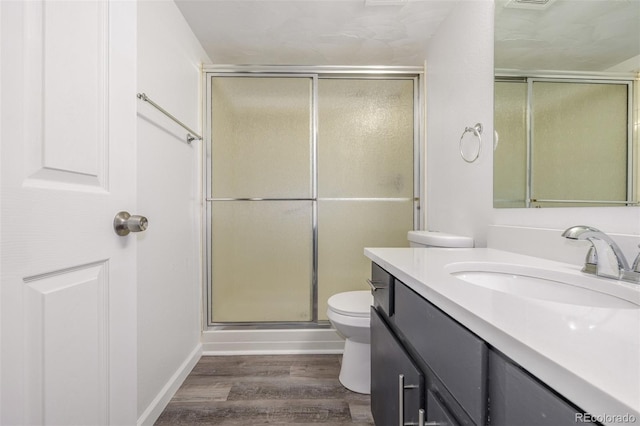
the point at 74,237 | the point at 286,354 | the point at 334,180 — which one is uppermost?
the point at 334,180

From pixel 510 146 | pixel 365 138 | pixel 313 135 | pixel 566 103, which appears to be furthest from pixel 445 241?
pixel 313 135

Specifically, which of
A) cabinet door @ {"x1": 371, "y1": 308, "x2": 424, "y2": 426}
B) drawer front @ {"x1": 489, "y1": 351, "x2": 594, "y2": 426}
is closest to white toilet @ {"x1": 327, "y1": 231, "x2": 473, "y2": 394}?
cabinet door @ {"x1": 371, "y1": 308, "x2": 424, "y2": 426}

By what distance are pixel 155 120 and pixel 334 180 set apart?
1208 millimetres

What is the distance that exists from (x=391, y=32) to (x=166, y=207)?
5.66 ft

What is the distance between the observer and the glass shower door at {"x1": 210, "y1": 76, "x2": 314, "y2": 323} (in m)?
2.11

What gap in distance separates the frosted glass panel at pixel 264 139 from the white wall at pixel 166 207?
0.66ft

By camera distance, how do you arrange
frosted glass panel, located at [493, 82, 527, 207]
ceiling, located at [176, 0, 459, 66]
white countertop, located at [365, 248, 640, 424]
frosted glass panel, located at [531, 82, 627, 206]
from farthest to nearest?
ceiling, located at [176, 0, 459, 66] → frosted glass panel, located at [493, 82, 527, 207] → frosted glass panel, located at [531, 82, 627, 206] → white countertop, located at [365, 248, 640, 424]

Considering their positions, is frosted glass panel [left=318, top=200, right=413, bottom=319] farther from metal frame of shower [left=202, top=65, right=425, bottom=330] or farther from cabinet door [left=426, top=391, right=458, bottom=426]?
cabinet door [left=426, top=391, right=458, bottom=426]

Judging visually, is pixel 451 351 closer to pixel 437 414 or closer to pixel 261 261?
pixel 437 414

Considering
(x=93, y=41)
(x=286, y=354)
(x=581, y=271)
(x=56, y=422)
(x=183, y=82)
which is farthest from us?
(x=286, y=354)

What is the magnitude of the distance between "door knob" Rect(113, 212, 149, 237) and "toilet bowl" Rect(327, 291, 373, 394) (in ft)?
3.66

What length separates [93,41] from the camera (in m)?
0.61

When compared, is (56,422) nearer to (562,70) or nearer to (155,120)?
(155,120)

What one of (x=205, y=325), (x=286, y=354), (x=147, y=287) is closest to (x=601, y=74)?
(x=147, y=287)
